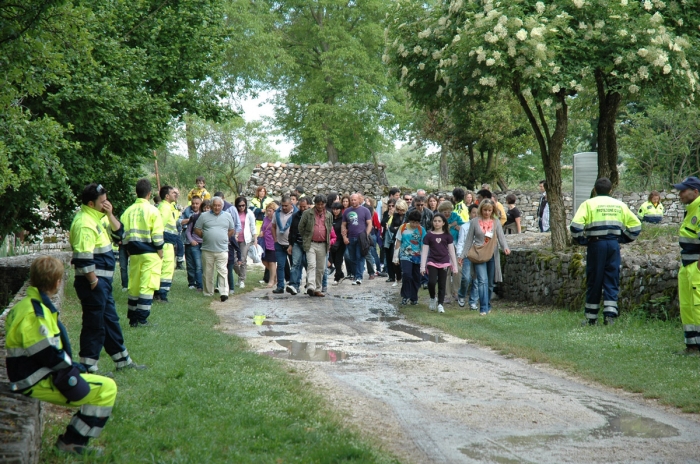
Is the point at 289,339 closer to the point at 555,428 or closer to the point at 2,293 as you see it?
the point at 555,428

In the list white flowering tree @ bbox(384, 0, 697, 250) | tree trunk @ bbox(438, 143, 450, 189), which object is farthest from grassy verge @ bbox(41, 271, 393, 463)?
tree trunk @ bbox(438, 143, 450, 189)

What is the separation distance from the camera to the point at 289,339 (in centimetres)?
1115

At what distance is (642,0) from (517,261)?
18.1 ft

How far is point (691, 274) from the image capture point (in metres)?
9.04

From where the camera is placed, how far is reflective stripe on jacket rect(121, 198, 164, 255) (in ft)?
35.6

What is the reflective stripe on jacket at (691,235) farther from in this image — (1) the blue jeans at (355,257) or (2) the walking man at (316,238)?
(1) the blue jeans at (355,257)

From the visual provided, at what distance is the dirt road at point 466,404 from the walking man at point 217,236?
3.65m

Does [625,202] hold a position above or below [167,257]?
above

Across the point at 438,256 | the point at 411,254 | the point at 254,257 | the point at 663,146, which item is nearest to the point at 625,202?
the point at 663,146

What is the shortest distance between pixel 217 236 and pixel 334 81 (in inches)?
1482

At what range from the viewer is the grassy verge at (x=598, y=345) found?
8.00m

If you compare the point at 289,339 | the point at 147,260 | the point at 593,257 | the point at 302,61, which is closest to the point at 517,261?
the point at 593,257

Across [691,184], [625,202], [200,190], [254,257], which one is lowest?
[254,257]

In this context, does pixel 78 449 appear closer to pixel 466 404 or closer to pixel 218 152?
pixel 466 404
